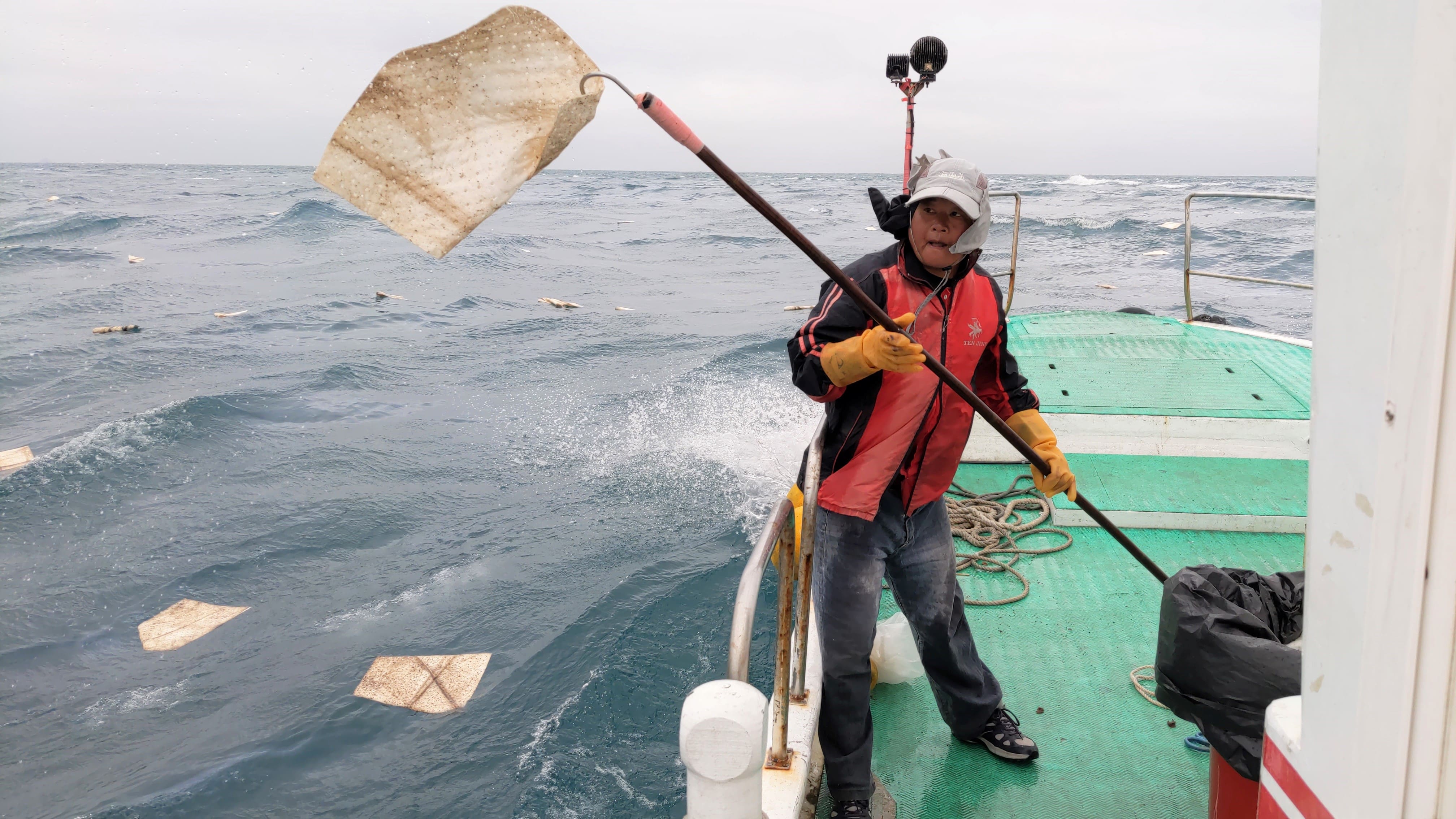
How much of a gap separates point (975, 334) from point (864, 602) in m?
0.88

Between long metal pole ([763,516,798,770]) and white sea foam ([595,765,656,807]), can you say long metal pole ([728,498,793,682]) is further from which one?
white sea foam ([595,765,656,807])

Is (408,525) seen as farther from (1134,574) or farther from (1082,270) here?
(1082,270)

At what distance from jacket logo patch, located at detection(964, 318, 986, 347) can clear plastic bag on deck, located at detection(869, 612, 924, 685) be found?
4.69ft

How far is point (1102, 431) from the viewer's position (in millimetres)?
5836

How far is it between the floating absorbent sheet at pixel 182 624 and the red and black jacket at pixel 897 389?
18.1 ft

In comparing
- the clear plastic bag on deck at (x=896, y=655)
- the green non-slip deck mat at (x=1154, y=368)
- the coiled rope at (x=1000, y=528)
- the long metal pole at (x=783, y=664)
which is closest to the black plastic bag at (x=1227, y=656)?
the long metal pole at (x=783, y=664)

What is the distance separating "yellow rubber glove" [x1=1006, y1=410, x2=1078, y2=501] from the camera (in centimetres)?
286

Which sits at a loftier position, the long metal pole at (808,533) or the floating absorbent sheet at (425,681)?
the long metal pole at (808,533)

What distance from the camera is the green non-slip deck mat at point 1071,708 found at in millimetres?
2945

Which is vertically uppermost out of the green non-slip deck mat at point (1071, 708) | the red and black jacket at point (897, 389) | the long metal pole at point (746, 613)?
the red and black jacket at point (897, 389)

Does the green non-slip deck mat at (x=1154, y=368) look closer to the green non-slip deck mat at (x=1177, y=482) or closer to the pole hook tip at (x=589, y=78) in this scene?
the green non-slip deck mat at (x=1177, y=482)

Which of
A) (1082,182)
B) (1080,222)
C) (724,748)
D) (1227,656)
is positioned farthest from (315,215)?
(1082,182)

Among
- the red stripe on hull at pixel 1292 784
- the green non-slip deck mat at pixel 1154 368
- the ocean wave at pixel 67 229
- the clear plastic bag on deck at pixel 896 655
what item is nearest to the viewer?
the red stripe on hull at pixel 1292 784

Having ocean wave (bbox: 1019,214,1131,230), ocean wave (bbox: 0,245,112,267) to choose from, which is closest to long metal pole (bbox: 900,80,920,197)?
ocean wave (bbox: 0,245,112,267)
